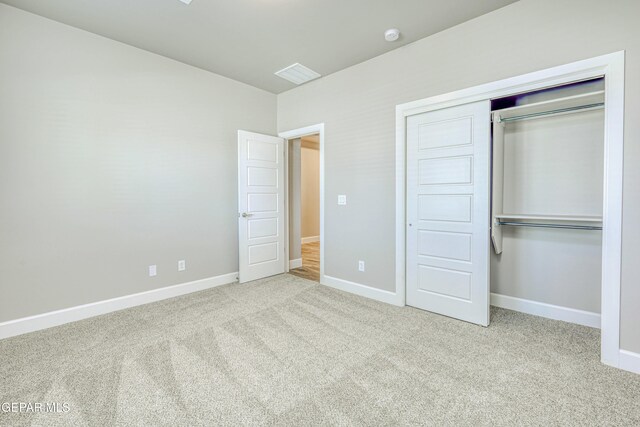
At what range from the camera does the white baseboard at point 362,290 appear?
126 inches

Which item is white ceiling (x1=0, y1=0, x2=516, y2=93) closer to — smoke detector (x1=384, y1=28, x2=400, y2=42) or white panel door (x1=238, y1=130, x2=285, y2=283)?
smoke detector (x1=384, y1=28, x2=400, y2=42)

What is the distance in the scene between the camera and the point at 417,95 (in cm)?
294

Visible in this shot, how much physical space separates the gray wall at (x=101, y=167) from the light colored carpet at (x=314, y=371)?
56 centimetres

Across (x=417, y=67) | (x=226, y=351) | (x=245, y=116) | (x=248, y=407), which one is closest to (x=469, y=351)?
(x=248, y=407)

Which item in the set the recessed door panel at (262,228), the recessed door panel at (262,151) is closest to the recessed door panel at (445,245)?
the recessed door panel at (262,228)

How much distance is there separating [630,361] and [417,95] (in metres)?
2.67

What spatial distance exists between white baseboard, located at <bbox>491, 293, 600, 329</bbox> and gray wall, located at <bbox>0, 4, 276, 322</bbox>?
133 inches

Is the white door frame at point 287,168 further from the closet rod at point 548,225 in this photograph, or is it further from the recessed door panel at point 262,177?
the closet rod at point 548,225

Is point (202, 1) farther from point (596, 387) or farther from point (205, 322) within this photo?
point (596, 387)

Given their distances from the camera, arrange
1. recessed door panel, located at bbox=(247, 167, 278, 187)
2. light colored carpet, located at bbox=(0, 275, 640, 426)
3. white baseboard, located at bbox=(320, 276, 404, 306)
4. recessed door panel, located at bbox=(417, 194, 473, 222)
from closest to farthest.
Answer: light colored carpet, located at bbox=(0, 275, 640, 426), recessed door panel, located at bbox=(417, 194, 473, 222), white baseboard, located at bbox=(320, 276, 404, 306), recessed door panel, located at bbox=(247, 167, 278, 187)

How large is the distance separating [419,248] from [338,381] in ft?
5.46

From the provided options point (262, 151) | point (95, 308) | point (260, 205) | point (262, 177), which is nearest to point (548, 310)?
point (260, 205)

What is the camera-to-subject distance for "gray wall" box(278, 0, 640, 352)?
6.26 feet

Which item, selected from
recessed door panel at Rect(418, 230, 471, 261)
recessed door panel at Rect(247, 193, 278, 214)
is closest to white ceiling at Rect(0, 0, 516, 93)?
recessed door panel at Rect(247, 193, 278, 214)
